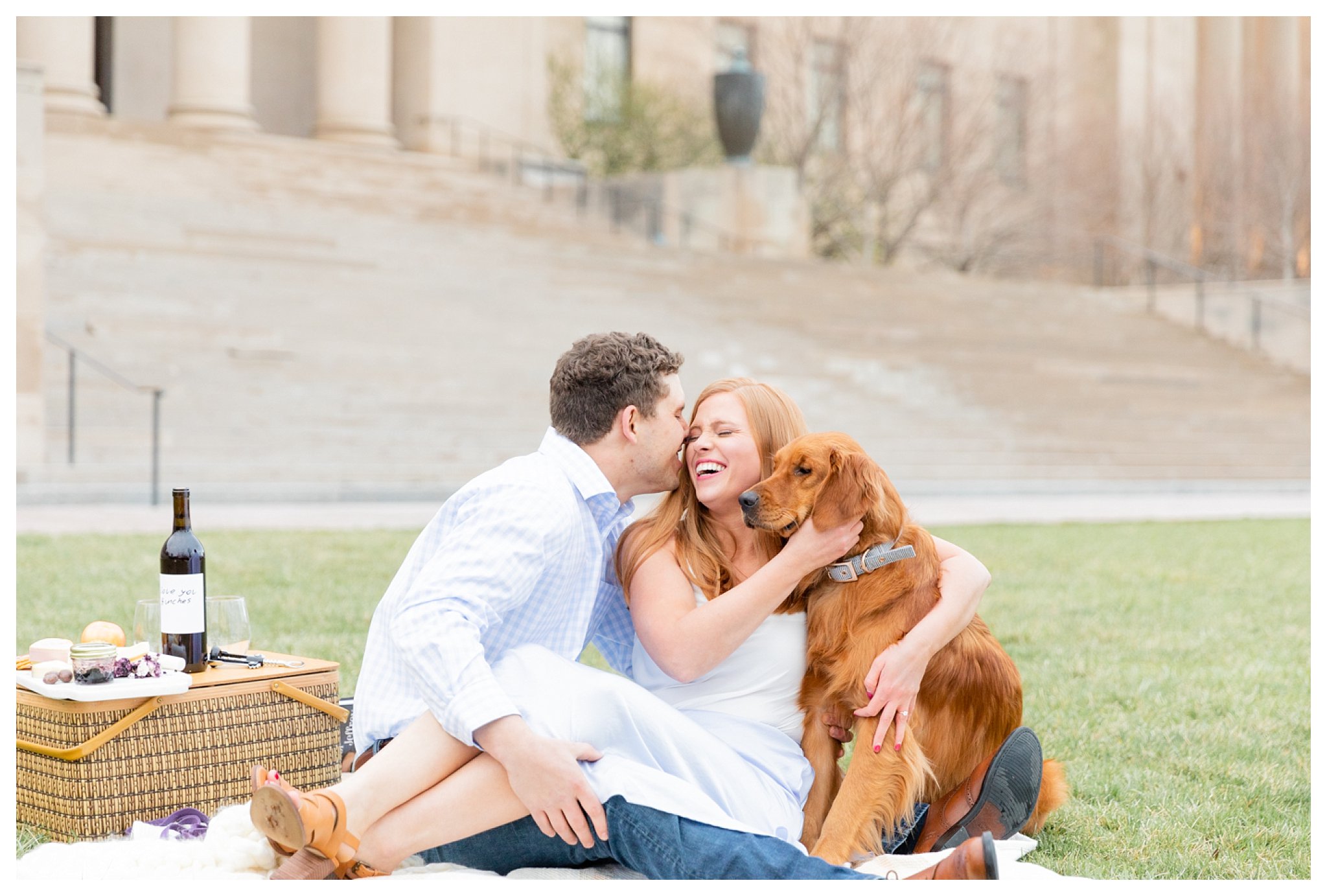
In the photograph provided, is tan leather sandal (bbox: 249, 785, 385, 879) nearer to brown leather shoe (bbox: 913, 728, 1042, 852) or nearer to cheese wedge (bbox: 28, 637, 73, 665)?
cheese wedge (bbox: 28, 637, 73, 665)

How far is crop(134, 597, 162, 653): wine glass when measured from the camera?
3801 millimetres

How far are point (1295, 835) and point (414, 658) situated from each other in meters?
2.45

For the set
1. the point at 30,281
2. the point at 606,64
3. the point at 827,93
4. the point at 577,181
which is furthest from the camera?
the point at 827,93

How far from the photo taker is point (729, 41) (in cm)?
3186

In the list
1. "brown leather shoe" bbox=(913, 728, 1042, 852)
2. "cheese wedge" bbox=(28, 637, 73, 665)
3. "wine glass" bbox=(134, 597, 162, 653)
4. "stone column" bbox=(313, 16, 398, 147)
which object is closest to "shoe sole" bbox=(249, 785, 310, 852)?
"wine glass" bbox=(134, 597, 162, 653)

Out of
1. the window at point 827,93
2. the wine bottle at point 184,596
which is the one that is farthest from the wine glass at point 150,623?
the window at point 827,93

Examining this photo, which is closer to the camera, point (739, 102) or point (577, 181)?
point (739, 102)

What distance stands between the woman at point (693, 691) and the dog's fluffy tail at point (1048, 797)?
2.27 feet

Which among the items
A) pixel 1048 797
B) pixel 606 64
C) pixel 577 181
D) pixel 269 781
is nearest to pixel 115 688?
pixel 269 781

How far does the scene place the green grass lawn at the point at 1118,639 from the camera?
393 cm

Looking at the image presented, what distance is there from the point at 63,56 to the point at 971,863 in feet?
73.9

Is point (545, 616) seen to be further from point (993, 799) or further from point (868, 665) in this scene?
point (993, 799)

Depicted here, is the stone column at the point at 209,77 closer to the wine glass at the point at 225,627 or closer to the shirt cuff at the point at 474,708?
the wine glass at the point at 225,627

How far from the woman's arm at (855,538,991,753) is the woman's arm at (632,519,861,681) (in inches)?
10.3
